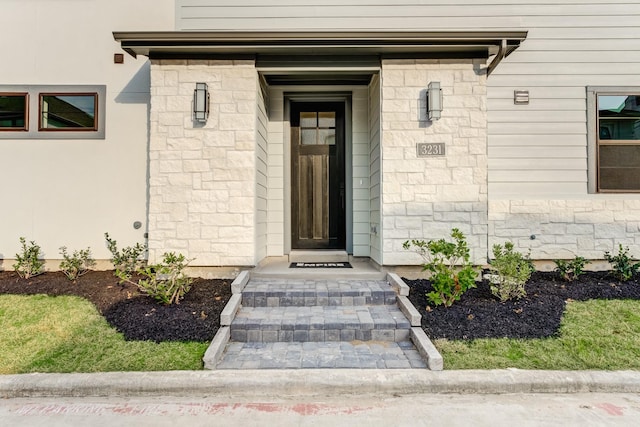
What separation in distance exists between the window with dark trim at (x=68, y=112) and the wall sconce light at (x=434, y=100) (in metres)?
4.84

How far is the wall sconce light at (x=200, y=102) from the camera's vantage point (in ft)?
15.2

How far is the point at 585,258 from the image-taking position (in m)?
5.17

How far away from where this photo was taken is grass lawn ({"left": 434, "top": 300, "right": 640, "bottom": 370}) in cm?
302

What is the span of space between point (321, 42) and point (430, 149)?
6.41ft

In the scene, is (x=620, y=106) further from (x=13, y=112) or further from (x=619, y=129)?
(x=13, y=112)

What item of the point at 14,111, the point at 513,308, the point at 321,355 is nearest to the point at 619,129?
the point at 513,308

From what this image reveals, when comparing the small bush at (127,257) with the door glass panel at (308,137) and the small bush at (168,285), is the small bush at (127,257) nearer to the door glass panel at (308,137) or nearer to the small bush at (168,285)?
the small bush at (168,285)

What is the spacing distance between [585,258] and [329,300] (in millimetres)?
3877

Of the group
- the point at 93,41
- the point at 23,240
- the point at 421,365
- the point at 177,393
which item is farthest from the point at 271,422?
the point at 93,41

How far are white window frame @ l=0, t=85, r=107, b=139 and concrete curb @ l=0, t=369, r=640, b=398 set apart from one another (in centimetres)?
369

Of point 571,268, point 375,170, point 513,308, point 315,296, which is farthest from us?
point 375,170

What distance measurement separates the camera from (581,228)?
5168mm

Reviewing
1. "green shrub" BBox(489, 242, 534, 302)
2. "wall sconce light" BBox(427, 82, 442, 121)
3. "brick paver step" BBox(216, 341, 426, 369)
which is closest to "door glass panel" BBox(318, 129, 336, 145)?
"wall sconce light" BBox(427, 82, 442, 121)

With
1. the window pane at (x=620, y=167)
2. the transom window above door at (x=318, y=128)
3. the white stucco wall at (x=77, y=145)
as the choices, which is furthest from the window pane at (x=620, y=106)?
the white stucco wall at (x=77, y=145)
